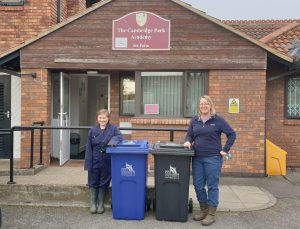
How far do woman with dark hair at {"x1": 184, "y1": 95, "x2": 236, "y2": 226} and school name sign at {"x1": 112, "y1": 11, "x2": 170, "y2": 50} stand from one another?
3492 mm

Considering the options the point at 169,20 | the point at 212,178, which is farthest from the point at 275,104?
the point at 212,178

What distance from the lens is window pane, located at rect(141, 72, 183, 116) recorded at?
8.89m

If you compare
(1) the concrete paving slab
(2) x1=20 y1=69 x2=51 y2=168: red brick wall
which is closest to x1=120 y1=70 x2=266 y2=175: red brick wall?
(1) the concrete paving slab

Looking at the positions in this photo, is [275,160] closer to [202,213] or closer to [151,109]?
[151,109]

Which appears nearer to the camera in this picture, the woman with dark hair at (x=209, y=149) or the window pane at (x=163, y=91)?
the woman with dark hair at (x=209, y=149)

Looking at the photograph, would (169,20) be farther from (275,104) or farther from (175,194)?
(175,194)

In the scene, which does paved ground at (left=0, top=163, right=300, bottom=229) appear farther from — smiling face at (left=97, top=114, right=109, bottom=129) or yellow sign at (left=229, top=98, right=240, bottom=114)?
yellow sign at (left=229, top=98, right=240, bottom=114)

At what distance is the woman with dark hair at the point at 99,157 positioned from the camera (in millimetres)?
5750

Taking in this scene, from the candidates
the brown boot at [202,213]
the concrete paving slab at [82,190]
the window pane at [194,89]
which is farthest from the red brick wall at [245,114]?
the brown boot at [202,213]

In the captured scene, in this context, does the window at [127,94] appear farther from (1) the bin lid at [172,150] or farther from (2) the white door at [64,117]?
(1) the bin lid at [172,150]

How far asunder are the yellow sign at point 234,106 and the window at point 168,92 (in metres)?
0.63

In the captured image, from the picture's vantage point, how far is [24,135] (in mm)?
8742

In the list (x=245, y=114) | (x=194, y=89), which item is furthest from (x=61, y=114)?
(x=245, y=114)

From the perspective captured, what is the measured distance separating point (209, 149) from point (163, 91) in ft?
12.4
